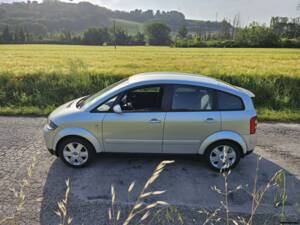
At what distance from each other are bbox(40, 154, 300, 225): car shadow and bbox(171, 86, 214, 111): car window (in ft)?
3.03

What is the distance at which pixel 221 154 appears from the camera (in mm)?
4359

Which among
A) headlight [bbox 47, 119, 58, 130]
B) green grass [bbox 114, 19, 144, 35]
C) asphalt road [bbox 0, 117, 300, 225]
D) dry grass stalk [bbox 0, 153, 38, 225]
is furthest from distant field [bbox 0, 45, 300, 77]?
green grass [bbox 114, 19, 144, 35]

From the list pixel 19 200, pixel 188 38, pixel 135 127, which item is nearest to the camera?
pixel 19 200

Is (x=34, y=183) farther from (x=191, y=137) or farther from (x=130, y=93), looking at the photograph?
(x=191, y=137)

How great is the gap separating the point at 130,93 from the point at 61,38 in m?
85.2

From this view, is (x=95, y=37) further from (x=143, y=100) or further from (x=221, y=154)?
(x=221, y=154)

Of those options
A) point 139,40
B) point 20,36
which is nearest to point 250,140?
point 139,40

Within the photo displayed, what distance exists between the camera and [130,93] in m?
4.51

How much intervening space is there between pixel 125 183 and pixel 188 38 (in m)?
83.4

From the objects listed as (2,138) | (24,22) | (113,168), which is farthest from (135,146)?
(24,22)

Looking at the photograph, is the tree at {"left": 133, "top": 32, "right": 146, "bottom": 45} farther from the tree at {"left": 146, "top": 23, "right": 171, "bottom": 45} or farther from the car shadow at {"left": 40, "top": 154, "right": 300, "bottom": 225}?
the car shadow at {"left": 40, "top": 154, "right": 300, "bottom": 225}

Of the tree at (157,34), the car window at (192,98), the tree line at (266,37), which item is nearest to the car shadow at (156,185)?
the car window at (192,98)

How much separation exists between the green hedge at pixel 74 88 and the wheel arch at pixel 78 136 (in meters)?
4.44

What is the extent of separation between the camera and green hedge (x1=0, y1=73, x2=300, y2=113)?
8820mm
